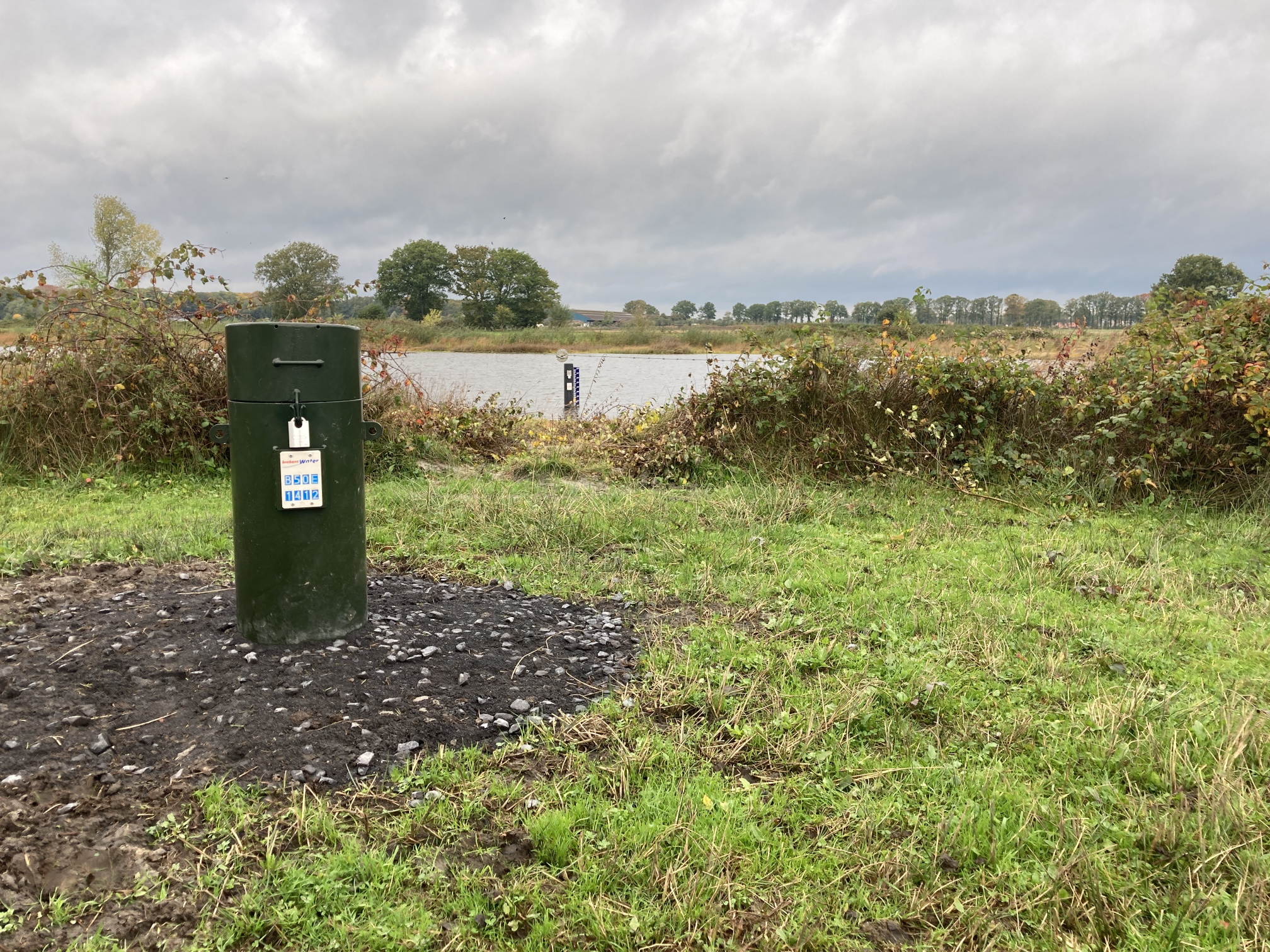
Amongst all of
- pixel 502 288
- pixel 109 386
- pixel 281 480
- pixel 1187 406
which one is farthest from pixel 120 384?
pixel 502 288

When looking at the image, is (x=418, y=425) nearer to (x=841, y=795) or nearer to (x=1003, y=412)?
(x=1003, y=412)

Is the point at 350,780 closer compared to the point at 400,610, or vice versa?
the point at 350,780

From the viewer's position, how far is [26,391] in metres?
7.50

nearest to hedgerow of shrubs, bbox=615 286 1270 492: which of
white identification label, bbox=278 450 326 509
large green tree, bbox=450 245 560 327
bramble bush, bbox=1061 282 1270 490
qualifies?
bramble bush, bbox=1061 282 1270 490

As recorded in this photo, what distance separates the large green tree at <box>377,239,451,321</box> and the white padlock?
148 ft

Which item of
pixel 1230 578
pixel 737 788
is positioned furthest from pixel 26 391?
pixel 1230 578

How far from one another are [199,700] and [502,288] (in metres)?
50.5

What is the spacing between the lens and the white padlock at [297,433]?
314 cm

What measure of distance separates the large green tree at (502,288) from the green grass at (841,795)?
141ft

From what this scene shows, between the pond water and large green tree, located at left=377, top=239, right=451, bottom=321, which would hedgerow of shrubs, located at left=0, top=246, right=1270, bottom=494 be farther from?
large green tree, located at left=377, top=239, right=451, bottom=321

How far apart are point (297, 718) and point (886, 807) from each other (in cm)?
195

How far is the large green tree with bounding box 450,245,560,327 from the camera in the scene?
151 feet

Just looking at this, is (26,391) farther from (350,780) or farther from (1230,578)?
(1230,578)

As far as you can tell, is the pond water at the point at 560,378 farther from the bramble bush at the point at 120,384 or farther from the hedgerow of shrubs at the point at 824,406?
the bramble bush at the point at 120,384
